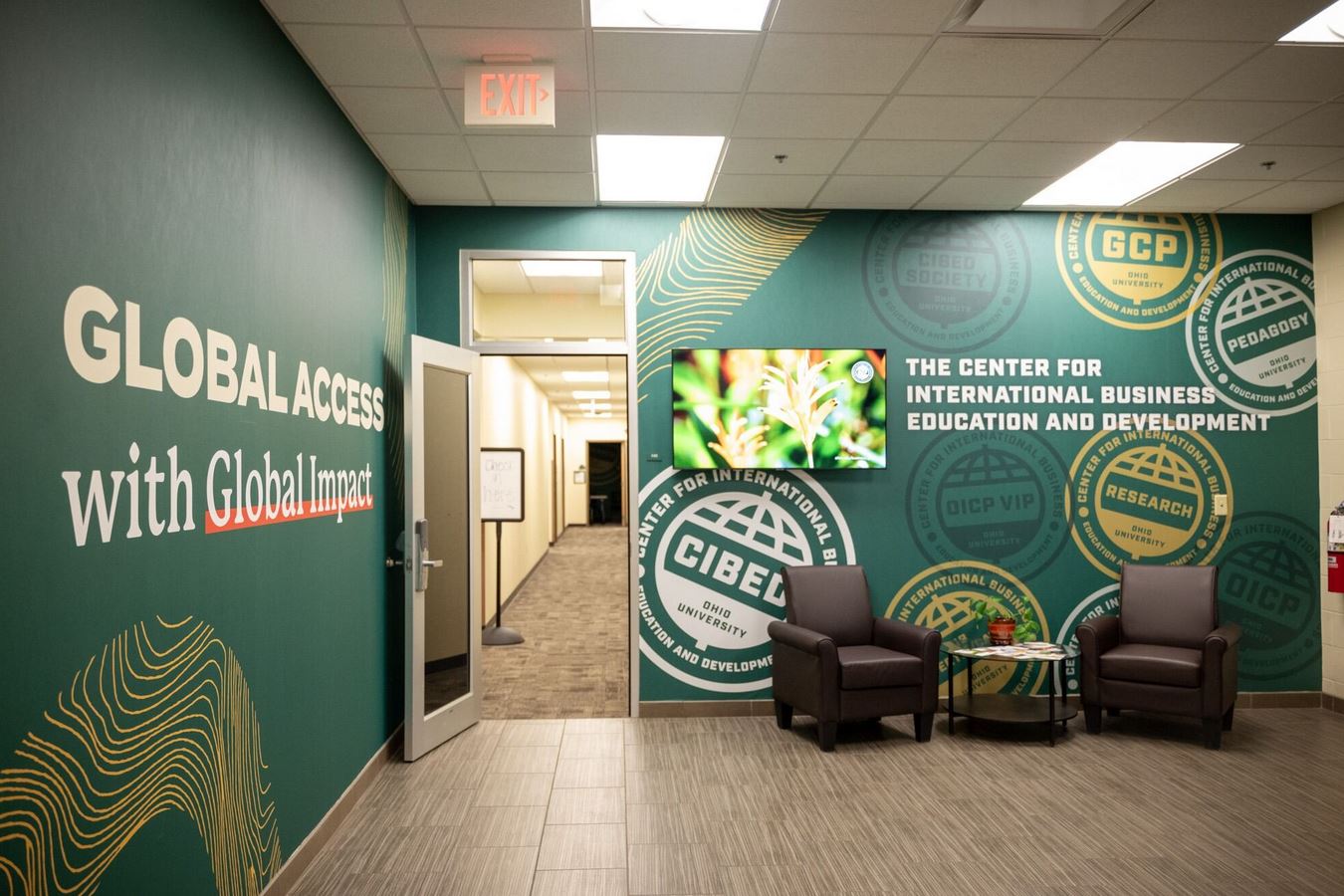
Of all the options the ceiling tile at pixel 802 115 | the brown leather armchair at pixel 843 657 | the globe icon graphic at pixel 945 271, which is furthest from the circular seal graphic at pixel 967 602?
the ceiling tile at pixel 802 115

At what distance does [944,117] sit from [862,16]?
1082mm

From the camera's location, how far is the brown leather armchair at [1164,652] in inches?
181

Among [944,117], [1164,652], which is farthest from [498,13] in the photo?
[1164,652]

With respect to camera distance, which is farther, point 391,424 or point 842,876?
point 391,424

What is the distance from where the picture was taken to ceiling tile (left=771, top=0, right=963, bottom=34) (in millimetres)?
3010

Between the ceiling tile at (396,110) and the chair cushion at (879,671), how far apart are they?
3.39 meters

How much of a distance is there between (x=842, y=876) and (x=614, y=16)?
3.26m

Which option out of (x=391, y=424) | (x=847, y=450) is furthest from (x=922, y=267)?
(x=391, y=424)

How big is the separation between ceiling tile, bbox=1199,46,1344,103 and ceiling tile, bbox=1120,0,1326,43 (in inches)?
8.4

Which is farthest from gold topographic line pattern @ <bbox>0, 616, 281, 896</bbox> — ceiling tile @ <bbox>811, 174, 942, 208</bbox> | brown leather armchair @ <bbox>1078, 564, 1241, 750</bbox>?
brown leather armchair @ <bbox>1078, 564, 1241, 750</bbox>

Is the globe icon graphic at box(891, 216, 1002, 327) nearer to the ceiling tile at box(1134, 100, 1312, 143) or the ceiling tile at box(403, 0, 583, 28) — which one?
the ceiling tile at box(1134, 100, 1312, 143)

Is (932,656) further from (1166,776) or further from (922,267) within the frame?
(922,267)

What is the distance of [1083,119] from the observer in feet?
13.3

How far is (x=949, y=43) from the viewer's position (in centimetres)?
330
